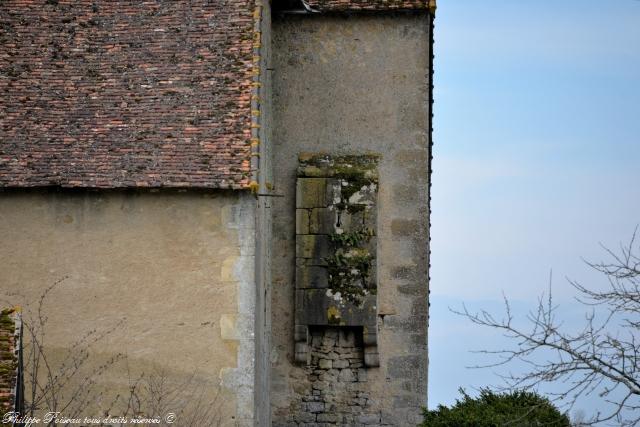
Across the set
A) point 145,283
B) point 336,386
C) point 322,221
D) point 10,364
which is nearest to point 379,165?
point 322,221

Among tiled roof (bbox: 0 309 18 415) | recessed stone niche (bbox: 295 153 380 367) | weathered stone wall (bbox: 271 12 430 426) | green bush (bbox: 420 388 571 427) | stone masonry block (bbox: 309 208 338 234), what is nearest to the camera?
tiled roof (bbox: 0 309 18 415)

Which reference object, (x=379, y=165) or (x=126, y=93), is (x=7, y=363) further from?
(x=379, y=165)

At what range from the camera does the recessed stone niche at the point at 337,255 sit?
18.4 meters

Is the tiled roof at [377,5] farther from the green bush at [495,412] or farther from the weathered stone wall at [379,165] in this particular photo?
the green bush at [495,412]

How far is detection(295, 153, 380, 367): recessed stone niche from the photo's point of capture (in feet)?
60.4

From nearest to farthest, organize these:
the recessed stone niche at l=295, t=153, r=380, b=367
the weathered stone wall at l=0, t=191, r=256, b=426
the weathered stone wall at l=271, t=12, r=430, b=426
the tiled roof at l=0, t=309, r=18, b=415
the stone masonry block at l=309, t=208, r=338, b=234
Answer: the tiled roof at l=0, t=309, r=18, b=415
the weathered stone wall at l=0, t=191, r=256, b=426
the recessed stone niche at l=295, t=153, r=380, b=367
the stone masonry block at l=309, t=208, r=338, b=234
the weathered stone wall at l=271, t=12, r=430, b=426

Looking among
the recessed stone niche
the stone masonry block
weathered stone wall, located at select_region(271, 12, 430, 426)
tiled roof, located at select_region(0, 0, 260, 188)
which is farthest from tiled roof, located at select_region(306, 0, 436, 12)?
the stone masonry block

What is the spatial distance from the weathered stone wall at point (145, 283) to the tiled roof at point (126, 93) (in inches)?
15.3

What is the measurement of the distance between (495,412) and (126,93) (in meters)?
6.14

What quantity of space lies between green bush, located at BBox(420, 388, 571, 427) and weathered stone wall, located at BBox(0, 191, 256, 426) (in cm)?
246

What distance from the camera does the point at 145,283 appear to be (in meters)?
16.2

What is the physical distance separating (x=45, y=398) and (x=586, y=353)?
7.07 m

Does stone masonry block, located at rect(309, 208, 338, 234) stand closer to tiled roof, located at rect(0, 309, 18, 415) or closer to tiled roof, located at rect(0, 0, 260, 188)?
tiled roof, located at rect(0, 0, 260, 188)

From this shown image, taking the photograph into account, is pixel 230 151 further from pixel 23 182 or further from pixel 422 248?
pixel 422 248
